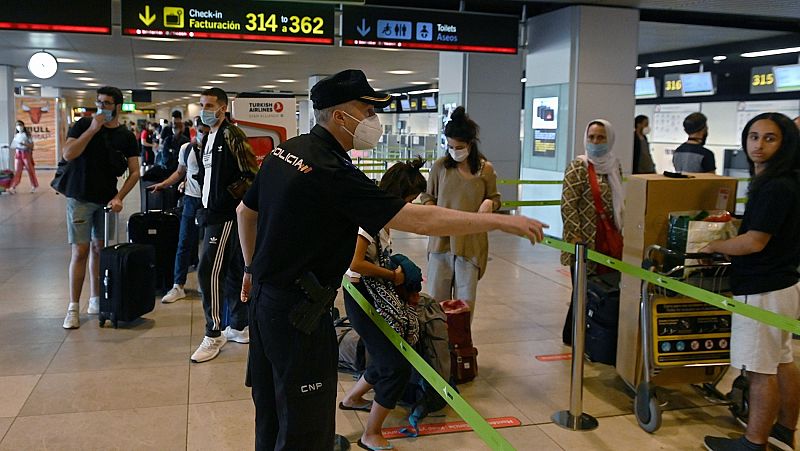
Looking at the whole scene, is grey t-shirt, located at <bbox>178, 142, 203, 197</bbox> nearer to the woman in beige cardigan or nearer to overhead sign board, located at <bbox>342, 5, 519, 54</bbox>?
the woman in beige cardigan

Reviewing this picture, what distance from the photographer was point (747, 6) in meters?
9.85

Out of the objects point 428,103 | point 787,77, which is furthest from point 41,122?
point 787,77

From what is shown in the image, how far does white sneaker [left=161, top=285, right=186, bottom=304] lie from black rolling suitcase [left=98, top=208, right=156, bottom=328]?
2.53 ft

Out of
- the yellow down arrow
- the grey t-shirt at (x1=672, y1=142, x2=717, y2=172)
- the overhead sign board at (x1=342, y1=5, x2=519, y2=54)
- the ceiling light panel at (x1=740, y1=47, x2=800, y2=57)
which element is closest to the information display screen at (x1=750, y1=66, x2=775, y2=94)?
the ceiling light panel at (x1=740, y1=47, x2=800, y2=57)

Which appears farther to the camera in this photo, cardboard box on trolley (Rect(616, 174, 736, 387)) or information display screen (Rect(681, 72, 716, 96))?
information display screen (Rect(681, 72, 716, 96))

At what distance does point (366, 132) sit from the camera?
8.16ft

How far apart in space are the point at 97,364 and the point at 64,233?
21.5 ft

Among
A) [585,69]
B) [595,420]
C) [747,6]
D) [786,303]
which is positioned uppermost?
[747,6]

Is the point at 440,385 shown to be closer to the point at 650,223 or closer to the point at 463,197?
the point at 650,223

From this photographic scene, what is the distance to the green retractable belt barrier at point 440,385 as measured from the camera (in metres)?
2.22

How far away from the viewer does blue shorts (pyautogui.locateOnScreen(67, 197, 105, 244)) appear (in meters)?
5.59

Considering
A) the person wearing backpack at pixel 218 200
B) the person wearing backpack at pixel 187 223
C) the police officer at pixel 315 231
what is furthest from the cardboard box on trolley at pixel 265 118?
the police officer at pixel 315 231

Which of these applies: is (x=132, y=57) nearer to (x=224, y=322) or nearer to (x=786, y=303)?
(x=224, y=322)

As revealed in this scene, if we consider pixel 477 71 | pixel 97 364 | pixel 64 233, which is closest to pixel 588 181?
pixel 97 364
